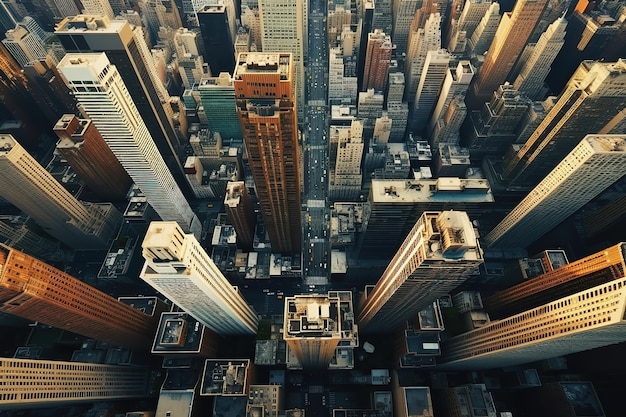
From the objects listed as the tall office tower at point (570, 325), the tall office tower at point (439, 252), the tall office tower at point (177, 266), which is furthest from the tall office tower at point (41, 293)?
the tall office tower at point (570, 325)

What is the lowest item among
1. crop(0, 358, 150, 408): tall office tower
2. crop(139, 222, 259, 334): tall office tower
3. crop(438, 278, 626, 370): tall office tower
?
crop(0, 358, 150, 408): tall office tower

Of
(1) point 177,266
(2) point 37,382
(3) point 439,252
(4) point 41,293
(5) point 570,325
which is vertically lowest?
(2) point 37,382

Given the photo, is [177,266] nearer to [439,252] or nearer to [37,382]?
[37,382]

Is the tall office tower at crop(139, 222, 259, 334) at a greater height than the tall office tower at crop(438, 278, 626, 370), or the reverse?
the tall office tower at crop(139, 222, 259, 334)

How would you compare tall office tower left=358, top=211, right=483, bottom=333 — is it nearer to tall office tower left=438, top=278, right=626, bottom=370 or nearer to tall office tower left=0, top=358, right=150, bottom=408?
tall office tower left=438, top=278, right=626, bottom=370

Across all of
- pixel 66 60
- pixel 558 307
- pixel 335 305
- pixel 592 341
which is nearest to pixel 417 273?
pixel 335 305

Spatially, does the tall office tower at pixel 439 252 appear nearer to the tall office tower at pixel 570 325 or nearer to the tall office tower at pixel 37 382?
the tall office tower at pixel 570 325

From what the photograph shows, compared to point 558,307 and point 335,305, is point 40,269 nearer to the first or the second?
point 335,305

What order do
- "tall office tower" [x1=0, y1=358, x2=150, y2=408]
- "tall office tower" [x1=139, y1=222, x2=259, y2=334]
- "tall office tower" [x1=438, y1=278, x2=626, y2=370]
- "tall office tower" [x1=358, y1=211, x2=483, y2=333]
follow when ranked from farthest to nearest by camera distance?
"tall office tower" [x1=0, y1=358, x2=150, y2=408] < "tall office tower" [x1=358, y1=211, x2=483, y2=333] < "tall office tower" [x1=139, y1=222, x2=259, y2=334] < "tall office tower" [x1=438, y1=278, x2=626, y2=370]

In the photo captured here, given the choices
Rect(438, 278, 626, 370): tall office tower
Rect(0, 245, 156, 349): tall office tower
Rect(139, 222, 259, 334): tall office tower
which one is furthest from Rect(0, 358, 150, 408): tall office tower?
Rect(438, 278, 626, 370): tall office tower

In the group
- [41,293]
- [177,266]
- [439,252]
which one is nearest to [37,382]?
[41,293]

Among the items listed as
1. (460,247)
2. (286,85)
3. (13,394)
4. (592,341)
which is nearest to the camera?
(460,247)
